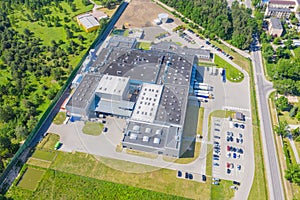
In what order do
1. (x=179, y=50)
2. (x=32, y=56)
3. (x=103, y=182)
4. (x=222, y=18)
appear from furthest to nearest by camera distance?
(x=222, y=18)
(x=179, y=50)
(x=32, y=56)
(x=103, y=182)

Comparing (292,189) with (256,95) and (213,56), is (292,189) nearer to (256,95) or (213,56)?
(256,95)

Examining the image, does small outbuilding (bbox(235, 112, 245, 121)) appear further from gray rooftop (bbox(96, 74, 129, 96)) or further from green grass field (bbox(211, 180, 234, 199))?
gray rooftop (bbox(96, 74, 129, 96))

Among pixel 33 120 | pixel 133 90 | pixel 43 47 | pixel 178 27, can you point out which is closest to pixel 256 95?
pixel 133 90

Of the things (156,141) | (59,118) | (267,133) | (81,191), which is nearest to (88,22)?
(59,118)

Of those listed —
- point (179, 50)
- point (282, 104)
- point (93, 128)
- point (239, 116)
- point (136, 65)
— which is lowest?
point (93, 128)

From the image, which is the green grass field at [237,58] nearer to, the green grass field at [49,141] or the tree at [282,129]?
the tree at [282,129]

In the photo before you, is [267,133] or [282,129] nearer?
[282,129]

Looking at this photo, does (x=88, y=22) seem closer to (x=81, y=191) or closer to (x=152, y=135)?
(x=152, y=135)

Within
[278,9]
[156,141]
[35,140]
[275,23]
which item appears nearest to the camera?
[156,141]
